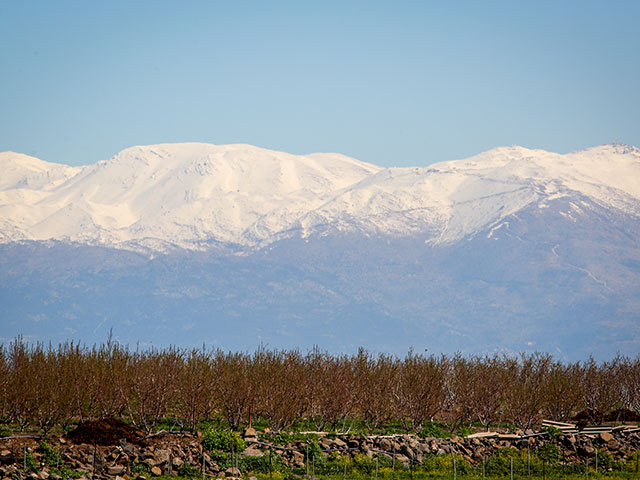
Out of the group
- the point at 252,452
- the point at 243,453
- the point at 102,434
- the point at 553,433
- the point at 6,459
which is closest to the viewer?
the point at 6,459

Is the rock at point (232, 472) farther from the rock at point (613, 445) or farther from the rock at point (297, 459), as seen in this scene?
the rock at point (613, 445)

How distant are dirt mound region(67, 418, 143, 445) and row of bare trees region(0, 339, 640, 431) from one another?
4.29 m

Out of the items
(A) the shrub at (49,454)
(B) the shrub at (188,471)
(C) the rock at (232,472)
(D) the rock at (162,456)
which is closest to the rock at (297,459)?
(C) the rock at (232,472)

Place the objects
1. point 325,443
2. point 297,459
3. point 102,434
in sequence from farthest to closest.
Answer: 1. point 325,443
2. point 297,459
3. point 102,434

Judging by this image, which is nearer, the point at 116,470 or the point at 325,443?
the point at 116,470

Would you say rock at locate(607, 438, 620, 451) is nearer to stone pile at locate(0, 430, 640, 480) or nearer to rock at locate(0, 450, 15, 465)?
stone pile at locate(0, 430, 640, 480)

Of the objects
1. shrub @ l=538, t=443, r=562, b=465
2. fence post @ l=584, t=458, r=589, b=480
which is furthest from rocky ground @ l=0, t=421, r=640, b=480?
fence post @ l=584, t=458, r=589, b=480

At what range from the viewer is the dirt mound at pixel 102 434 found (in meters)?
31.5

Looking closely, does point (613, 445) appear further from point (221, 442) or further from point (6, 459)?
point (6, 459)

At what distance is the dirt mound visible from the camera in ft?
104

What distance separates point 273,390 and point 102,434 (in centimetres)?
1050

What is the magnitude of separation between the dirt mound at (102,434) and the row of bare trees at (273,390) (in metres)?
4.29

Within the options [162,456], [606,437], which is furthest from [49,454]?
[606,437]

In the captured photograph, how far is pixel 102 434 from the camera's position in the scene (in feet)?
104
